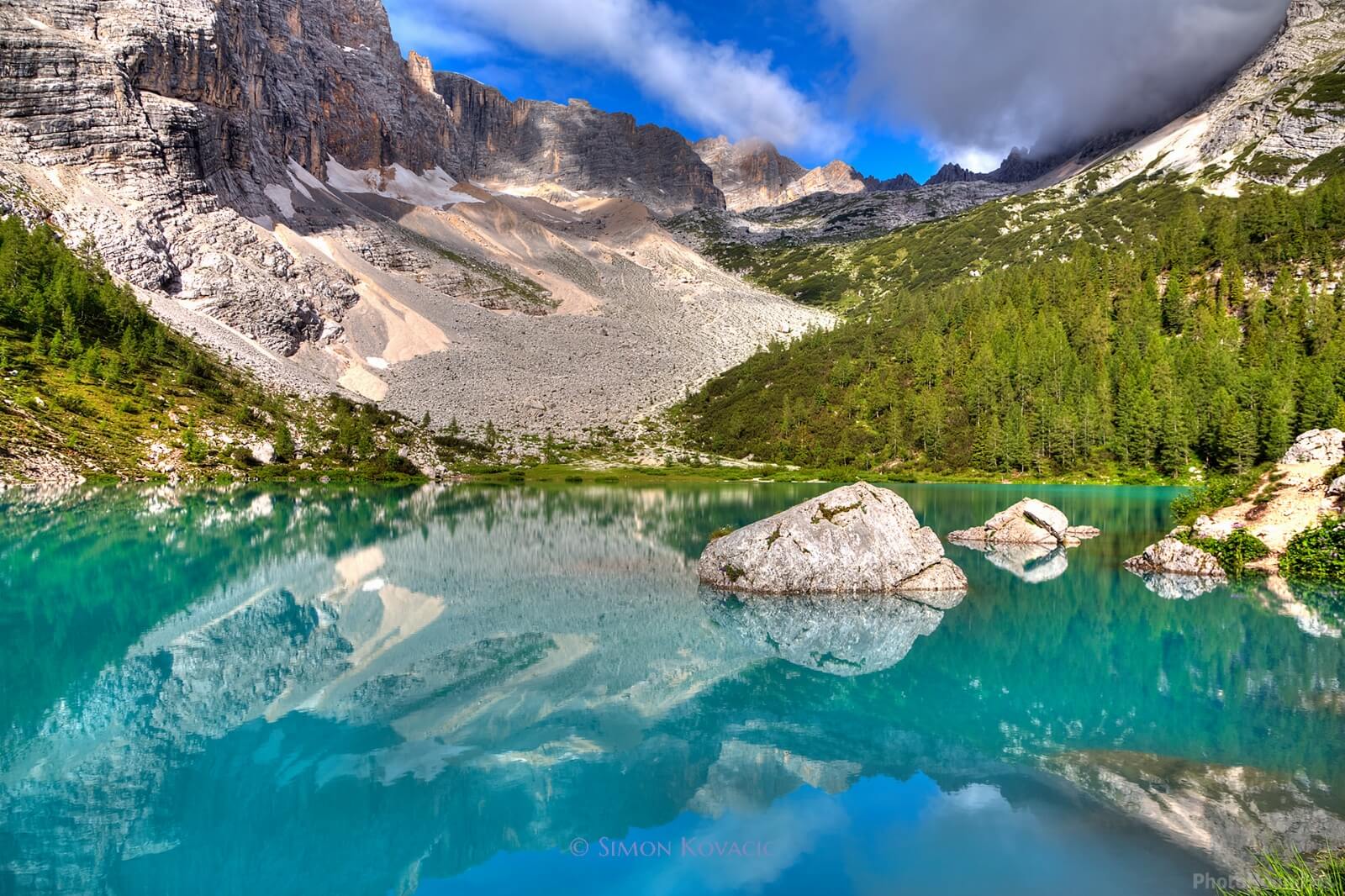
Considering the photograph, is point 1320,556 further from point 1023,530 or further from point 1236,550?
point 1023,530

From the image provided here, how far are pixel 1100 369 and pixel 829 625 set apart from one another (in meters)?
128

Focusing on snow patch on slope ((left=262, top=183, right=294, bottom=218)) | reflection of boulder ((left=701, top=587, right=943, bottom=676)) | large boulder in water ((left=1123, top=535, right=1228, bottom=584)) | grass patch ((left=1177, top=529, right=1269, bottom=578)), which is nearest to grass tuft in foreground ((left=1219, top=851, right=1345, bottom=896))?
reflection of boulder ((left=701, top=587, right=943, bottom=676))

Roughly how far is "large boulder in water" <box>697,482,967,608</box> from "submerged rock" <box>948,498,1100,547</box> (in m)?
15.5

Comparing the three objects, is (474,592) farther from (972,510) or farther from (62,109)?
(62,109)

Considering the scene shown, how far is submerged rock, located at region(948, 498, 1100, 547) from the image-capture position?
45656mm

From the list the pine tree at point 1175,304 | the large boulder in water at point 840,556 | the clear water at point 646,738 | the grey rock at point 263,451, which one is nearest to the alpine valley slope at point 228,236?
the grey rock at point 263,451

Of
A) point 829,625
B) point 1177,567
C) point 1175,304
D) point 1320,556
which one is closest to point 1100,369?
point 1175,304

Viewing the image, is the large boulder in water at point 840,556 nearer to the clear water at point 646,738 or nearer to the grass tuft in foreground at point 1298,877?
the clear water at point 646,738

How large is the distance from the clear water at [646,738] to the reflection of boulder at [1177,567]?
1.62m

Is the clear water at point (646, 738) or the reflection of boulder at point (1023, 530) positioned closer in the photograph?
the clear water at point (646, 738)

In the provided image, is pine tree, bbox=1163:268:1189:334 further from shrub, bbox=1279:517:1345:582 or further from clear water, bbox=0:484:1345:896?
clear water, bbox=0:484:1345:896

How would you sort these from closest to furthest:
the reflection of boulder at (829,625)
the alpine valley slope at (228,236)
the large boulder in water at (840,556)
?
the reflection of boulder at (829,625) → the large boulder in water at (840,556) → the alpine valley slope at (228,236)

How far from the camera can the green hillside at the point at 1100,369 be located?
107 m

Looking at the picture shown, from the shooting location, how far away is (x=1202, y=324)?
125 metres
